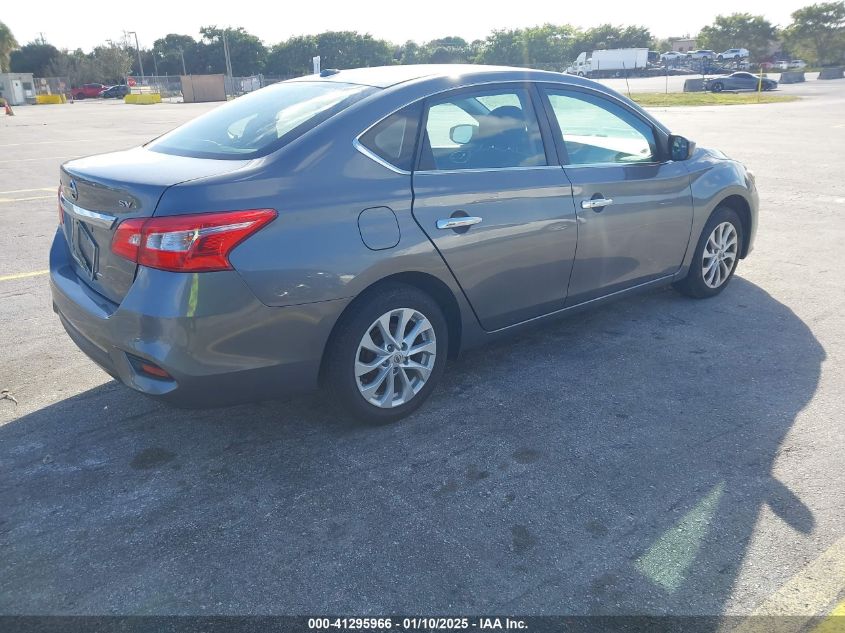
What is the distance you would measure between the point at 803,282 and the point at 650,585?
4.28 m

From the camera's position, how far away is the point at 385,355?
Result: 137 inches

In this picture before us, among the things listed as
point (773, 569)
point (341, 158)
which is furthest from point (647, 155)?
point (773, 569)

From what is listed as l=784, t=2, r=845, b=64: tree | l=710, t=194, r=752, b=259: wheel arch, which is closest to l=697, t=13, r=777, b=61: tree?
l=784, t=2, r=845, b=64: tree

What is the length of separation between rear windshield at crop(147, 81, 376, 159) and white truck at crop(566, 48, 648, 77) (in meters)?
71.8

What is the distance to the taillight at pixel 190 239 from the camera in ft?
9.34

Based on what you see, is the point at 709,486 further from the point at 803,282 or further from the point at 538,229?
the point at 803,282

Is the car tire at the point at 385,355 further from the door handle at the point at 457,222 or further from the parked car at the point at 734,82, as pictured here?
the parked car at the point at 734,82

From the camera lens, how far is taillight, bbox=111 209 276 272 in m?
2.85

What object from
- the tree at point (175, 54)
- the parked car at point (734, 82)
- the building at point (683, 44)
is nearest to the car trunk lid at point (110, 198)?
the parked car at point (734, 82)

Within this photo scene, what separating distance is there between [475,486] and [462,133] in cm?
185

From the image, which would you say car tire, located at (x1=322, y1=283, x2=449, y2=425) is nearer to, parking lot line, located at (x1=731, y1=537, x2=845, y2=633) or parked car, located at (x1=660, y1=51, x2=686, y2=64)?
parking lot line, located at (x1=731, y1=537, x2=845, y2=633)

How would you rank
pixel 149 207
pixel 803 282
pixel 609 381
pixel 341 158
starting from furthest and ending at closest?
1. pixel 803 282
2. pixel 609 381
3. pixel 341 158
4. pixel 149 207

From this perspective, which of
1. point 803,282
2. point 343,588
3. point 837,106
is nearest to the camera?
point 343,588

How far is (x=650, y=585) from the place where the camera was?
249 centimetres
